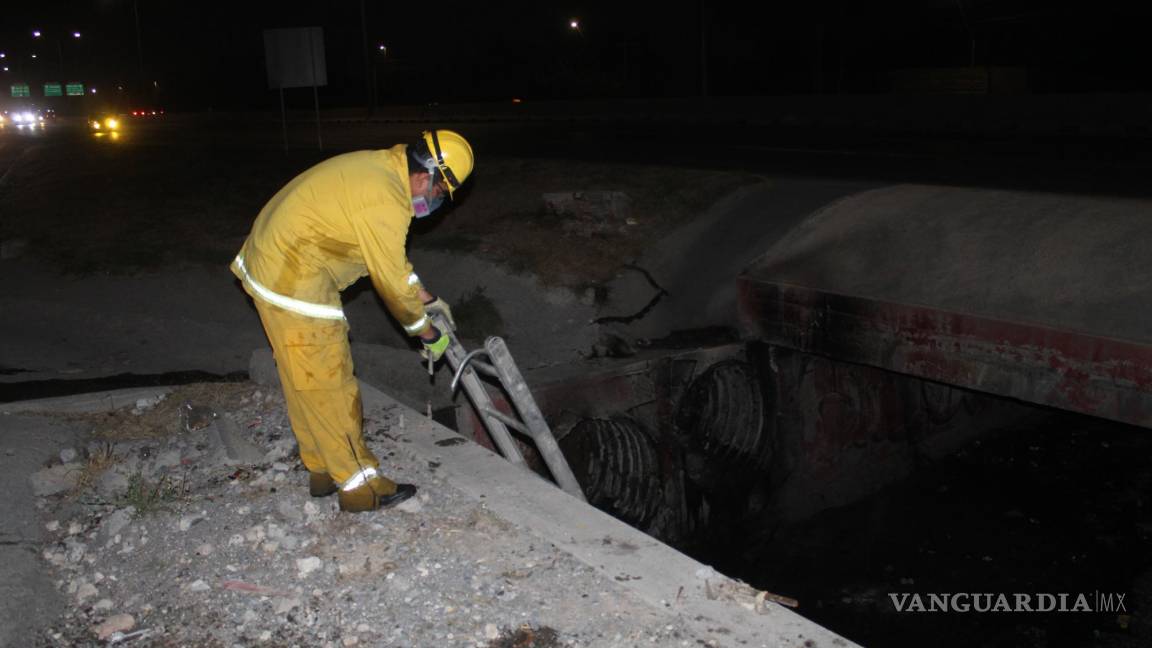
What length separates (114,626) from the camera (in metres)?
3.49

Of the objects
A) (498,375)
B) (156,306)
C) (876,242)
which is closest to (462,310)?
(156,306)

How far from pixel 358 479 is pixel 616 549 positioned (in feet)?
4.17

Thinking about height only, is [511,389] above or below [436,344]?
below

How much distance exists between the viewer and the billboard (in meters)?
17.8

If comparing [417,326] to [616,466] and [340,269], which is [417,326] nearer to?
[340,269]

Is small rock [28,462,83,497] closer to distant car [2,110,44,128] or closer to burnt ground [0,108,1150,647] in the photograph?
burnt ground [0,108,1150,647]

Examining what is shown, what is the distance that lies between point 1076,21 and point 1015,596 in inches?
914

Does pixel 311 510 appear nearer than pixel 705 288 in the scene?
Yes

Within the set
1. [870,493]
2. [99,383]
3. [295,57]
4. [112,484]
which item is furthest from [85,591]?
[295,57]

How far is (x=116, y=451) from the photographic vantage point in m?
5.10

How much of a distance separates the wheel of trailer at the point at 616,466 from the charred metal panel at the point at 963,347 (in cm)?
168

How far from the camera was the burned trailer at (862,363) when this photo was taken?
6613mm

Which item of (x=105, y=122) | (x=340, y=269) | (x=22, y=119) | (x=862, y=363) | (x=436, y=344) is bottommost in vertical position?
(x=862, y=363)

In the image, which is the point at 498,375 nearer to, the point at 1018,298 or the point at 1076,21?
the point at 1018,298
